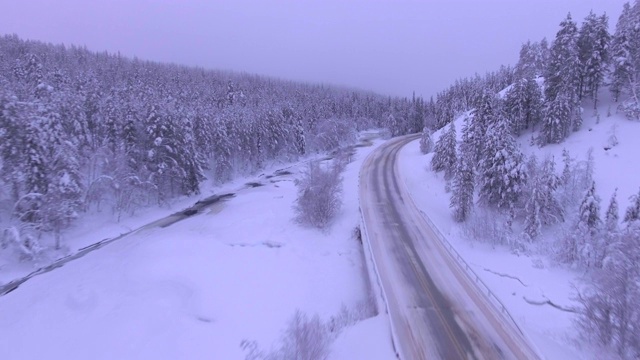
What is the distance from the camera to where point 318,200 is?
1537 inches

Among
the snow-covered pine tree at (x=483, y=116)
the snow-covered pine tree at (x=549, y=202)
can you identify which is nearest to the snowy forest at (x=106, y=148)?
the snow-covered pine tree at (x=483, y=116)

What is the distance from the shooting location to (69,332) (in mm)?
22109

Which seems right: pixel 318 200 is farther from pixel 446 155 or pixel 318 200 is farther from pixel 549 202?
pixel 446 155

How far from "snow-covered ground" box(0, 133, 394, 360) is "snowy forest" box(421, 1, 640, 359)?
999 centimetres

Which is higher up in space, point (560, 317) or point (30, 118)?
point (30, 118)

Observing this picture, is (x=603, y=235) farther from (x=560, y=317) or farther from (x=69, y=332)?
(x=69, y=332)

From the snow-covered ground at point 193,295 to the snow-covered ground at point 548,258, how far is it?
864 cm

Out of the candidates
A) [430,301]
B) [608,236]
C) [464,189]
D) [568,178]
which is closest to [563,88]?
[568,178]

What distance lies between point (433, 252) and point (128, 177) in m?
37.2

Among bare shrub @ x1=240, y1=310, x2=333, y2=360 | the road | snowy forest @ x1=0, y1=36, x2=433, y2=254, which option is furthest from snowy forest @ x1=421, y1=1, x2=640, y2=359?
snowy forest @ x1=0, y1=36, x2=433, y2=254

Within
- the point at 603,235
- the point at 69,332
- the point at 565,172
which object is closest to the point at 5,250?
the point at 69,332

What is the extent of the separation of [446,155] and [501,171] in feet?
58.5

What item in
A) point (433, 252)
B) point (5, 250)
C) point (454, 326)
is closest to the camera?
point (454, 326)

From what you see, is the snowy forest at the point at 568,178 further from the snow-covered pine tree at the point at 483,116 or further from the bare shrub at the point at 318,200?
the bare shrub at the point at 318,200
